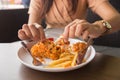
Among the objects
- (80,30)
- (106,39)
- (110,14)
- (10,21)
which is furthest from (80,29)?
(106,39)

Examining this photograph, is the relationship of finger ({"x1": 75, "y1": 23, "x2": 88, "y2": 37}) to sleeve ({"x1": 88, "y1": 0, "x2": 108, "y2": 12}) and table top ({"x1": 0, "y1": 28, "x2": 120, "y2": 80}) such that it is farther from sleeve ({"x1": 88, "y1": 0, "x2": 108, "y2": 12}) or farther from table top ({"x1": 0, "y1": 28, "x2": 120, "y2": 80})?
sleeve ({"x1": 88, "y1": 0, "x2": 108, "y2": 12})

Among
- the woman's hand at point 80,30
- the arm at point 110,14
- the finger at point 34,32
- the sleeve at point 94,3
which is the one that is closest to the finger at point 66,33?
the woman's hand at point 80,30

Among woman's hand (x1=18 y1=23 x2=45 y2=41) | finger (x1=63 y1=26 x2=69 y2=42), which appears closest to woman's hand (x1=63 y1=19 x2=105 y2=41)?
finger (x1=63 y1=26 x2=69 y2=42)

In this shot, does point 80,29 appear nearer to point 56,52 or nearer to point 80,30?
point 80,30

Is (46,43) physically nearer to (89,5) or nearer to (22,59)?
(22,59)

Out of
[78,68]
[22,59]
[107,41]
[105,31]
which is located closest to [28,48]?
[22,59]
